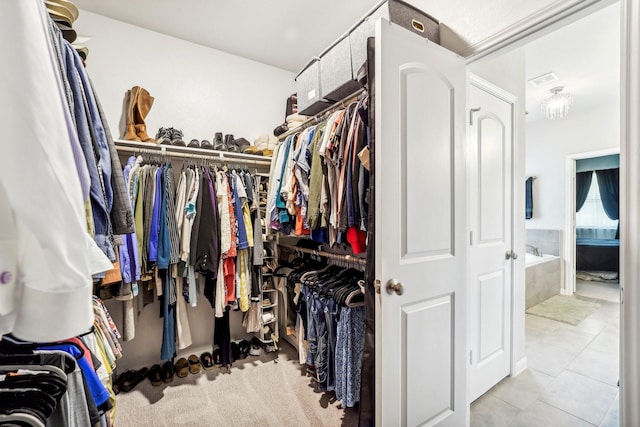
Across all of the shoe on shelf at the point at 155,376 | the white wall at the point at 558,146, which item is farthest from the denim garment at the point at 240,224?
the white wall at the point at 558,146

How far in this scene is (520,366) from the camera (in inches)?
83.7

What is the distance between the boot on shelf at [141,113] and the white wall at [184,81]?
18 centimetres

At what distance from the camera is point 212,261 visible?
194 centimetres

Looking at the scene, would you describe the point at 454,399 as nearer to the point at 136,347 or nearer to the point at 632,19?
the point at 632,19

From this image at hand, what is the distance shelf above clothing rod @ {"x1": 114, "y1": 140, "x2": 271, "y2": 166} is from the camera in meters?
2.00

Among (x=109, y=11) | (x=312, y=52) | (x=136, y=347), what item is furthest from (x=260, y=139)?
(x=136, y=347)

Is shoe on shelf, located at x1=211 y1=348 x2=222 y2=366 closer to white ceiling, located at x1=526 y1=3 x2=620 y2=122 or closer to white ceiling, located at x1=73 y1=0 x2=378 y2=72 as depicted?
white ceiling, located at x1=73 y1=0 x2=378 y2=72

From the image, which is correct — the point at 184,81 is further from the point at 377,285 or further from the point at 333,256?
the point at 377,285

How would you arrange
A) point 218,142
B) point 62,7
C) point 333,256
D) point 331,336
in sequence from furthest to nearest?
point 218,142, point 333,256, point 331,336, point 62,7

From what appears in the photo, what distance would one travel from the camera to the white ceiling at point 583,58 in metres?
2.16

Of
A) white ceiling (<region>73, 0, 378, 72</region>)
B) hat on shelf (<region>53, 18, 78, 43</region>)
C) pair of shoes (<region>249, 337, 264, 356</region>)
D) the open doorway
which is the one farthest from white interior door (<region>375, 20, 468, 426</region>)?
pair of shoes (<region>249, 337, 264, 356</region>)

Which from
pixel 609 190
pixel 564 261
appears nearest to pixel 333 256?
pixel 564 261

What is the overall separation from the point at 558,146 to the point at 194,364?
18.8 ft

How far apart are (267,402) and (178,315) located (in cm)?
93
